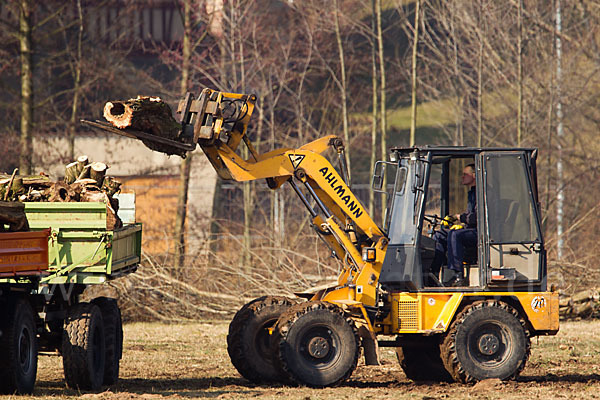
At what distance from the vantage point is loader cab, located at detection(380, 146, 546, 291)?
36.6ft

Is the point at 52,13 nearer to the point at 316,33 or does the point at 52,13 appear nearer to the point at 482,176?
the point at 316,33

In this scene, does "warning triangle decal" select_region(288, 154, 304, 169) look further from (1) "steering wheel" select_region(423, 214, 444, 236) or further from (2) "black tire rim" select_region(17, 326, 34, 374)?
(2) "black tire rim" select_region(17, 326, 34, 374)

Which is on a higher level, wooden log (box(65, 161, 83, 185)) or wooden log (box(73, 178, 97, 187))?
wooden log (box(65, 161, 83, 185))

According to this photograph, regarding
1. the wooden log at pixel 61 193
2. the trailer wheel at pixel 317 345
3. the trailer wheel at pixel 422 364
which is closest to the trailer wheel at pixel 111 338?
the wooden log at pixel 61 193

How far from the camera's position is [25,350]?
32.7ft

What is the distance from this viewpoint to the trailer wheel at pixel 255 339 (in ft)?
37.5

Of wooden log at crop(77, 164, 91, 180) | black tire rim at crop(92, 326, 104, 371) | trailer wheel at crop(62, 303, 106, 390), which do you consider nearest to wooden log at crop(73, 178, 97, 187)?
wooden log at crop(77, 164, 91, 180)

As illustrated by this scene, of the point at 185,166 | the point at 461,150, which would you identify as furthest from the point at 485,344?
the point at 185,166

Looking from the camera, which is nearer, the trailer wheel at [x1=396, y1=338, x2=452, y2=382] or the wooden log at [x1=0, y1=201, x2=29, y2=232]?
the wooden log at [x1=0, y1=201, x2=29, y2=232]

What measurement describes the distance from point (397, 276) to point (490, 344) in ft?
4.32

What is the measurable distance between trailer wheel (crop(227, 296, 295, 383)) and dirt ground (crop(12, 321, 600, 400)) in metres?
0.23

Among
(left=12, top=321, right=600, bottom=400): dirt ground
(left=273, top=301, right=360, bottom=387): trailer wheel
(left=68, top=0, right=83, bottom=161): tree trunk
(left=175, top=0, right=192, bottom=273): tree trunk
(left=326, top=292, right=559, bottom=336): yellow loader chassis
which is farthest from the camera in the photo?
(left=68, top=0, right=83, bottom=161): tree trunk

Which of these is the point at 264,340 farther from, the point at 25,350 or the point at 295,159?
the point at 25,350

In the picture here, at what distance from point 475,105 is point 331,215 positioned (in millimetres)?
19032
